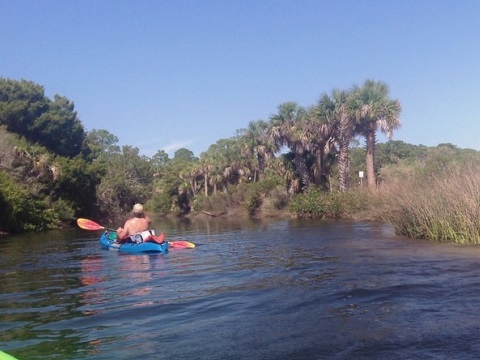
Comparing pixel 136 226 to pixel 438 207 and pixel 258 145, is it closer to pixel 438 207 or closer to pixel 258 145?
pixel 438 207

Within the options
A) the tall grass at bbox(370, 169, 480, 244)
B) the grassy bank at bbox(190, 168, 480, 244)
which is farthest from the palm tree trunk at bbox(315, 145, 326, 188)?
the tall grass at bbox(370, 169, 480, 244)

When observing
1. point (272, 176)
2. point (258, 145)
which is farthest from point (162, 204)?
point (272, 176)

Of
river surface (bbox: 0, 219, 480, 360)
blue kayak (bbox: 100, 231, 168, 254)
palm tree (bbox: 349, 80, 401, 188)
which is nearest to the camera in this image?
river surface (bbox: 0, 219, 480, 360)

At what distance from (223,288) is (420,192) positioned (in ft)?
28.2

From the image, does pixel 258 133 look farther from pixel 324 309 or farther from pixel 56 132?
pixel 324 309

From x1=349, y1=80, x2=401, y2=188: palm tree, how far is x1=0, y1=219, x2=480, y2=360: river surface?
2420 centimetres

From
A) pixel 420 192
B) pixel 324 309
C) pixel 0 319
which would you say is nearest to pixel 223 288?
pixel 324 309

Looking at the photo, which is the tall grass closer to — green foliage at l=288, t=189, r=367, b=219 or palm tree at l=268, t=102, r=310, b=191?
green foliage at l=288, t=189, r=367, b=219

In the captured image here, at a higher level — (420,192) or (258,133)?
(258,133)

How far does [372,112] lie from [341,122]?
254 centimetres

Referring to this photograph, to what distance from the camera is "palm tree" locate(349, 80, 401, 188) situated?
36.2 metres

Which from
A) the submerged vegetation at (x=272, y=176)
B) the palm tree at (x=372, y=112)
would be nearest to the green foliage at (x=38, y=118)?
the submerged vegetation at (x=272, y=176)

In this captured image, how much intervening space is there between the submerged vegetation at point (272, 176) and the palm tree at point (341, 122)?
0.25 feet

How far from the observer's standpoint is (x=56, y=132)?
49844 millimetres
